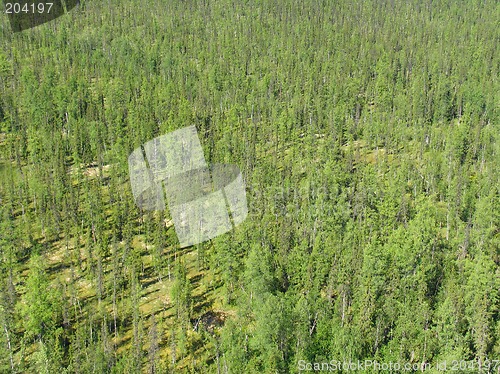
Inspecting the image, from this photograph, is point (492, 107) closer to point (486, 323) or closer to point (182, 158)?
point (182, 158)

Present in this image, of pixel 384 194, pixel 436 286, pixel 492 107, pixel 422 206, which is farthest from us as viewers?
pixel 492 107

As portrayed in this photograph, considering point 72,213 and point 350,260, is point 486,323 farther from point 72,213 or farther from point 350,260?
point 72,213

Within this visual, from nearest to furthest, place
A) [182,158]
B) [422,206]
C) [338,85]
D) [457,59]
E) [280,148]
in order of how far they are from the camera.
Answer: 1. [422,206]
2. [182,158]
3. [280,148]
4. [338,85]
5. [457,59]

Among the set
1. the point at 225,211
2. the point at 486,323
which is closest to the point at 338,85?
the point at 225,211

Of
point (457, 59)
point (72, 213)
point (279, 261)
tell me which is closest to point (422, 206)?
point (279, 261)

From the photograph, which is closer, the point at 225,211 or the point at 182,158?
the point at 225,211

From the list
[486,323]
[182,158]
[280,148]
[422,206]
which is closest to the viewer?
[486,323]

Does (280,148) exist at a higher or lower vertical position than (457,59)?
lower
